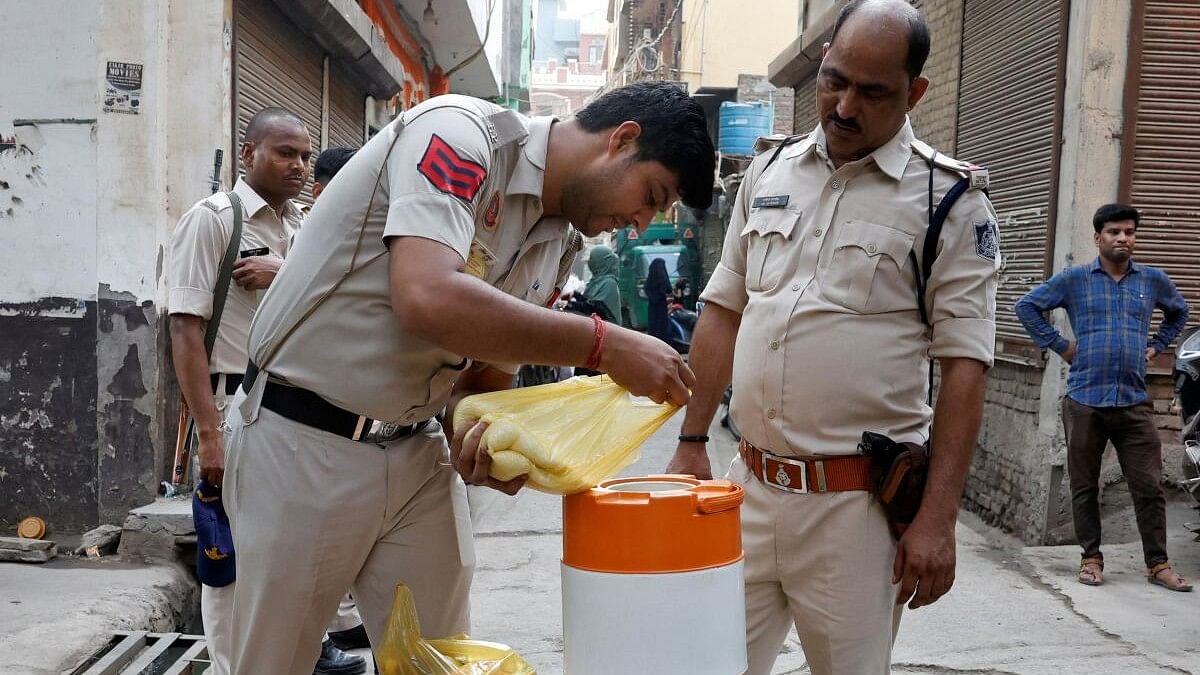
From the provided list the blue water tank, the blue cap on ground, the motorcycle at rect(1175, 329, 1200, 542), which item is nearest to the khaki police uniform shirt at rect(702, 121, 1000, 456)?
the blue cap on ground

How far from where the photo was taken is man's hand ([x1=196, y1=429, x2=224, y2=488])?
338 centimetres

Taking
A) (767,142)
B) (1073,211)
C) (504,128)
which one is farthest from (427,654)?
(1073,211)

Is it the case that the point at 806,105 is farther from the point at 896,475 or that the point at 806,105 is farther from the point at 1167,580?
the point at 896,475

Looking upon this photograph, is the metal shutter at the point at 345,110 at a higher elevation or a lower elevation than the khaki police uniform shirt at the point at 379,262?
higher

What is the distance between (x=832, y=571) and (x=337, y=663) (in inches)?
94.9

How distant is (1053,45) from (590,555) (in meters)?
6.08

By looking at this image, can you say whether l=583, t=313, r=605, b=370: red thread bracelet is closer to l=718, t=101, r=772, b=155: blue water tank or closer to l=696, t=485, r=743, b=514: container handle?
l=696, t=485, r=743, b=514: container handle

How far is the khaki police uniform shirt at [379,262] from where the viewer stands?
6.47 feet

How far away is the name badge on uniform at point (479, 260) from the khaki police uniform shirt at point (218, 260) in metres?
1.60

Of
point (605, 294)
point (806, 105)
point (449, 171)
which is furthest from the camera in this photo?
point (806, 105)

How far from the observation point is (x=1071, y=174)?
20.7ft

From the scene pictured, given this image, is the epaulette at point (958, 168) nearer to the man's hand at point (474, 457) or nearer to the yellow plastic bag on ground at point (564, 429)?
the yellow plastic bag on ground at point (564, 429)

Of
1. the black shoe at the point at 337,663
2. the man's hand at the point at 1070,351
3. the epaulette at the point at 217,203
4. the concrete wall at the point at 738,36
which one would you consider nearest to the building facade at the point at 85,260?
the black shoe at the point at 337,663

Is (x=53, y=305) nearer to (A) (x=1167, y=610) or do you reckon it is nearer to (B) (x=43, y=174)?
(B) (x=43, y=174)
